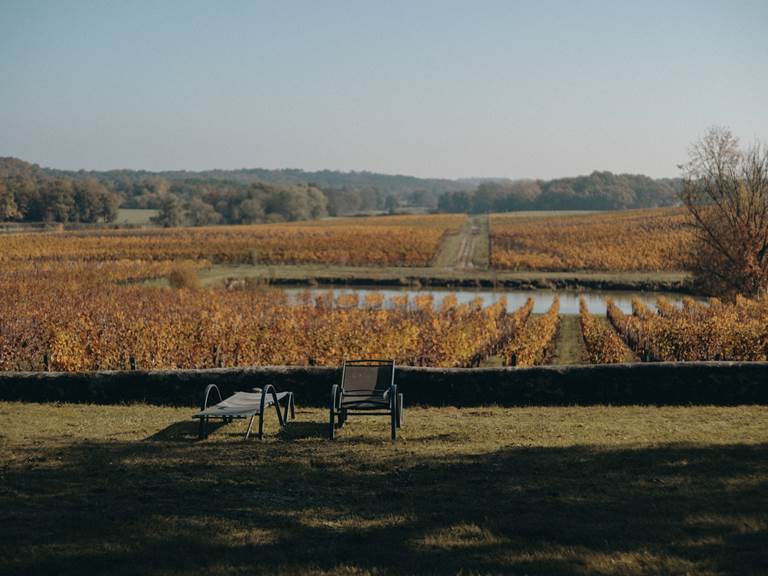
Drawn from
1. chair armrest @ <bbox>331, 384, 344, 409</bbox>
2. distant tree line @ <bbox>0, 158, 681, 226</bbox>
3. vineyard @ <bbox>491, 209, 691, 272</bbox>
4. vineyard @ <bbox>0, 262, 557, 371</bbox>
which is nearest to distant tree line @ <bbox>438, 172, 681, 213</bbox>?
distant tree line @ <bbox>0, 158, 681, 226</bbox>

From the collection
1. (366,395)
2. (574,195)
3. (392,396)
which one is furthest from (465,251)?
(574,195)

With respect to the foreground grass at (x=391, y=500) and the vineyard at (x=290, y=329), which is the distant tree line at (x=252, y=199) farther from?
the foreground grass at (x=391, y=500)

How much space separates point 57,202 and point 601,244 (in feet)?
268

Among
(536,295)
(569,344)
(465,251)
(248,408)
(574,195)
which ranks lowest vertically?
(536,295)

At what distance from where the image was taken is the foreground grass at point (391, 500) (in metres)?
5.74

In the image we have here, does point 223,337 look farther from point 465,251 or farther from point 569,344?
point 465,251

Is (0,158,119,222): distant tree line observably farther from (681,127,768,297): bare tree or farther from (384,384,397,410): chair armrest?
(384,384,397,410): chair armrest

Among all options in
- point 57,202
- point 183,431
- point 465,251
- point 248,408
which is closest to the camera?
point 248,408

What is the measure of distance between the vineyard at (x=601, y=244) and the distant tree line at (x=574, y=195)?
6650 cm

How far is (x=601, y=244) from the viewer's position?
70.8 m

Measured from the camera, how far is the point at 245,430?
36.3 feet

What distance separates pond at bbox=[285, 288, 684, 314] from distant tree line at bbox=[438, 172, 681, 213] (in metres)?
124

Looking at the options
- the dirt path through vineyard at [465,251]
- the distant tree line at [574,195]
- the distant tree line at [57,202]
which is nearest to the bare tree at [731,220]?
the dirt path through vineyard at [465,251]

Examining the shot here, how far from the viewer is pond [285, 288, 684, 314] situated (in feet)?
135
